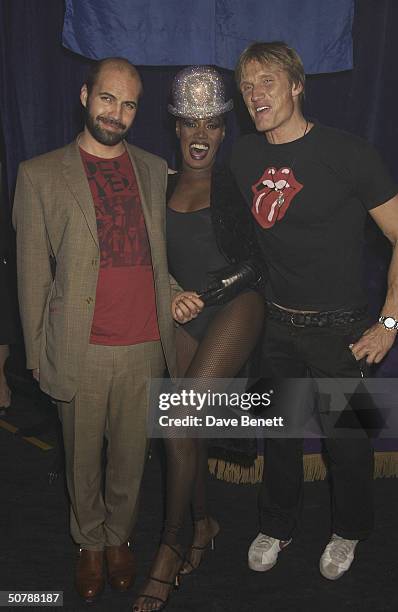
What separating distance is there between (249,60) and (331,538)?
67.3 inches

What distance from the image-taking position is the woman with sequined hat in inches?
95.9

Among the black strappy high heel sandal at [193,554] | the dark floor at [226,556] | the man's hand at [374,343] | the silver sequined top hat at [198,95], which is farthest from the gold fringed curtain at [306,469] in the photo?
the silver sequined top hat at [198,95]

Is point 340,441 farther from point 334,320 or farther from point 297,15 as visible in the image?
point 297,15

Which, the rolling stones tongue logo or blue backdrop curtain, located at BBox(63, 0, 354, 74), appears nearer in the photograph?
the rolling stones tongue logo

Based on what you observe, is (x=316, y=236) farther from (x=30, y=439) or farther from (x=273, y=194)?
(x=30, y=439)

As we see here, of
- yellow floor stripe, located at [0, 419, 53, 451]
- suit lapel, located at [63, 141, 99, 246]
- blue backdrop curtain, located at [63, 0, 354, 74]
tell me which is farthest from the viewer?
yellow floor stripe, located at [0, 419, 53, 451]

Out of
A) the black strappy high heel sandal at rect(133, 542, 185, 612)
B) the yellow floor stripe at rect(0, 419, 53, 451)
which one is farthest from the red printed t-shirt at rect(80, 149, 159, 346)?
the yellow floor stripe at rect(0, 419, 53, 451)

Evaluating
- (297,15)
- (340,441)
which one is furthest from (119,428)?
(297,15)

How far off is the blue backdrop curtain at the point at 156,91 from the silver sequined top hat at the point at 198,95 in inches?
36.7

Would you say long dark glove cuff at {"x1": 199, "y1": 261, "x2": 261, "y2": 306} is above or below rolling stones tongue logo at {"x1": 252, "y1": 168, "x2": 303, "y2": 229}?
below

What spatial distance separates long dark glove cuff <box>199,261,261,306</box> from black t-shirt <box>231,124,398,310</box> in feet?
0.45

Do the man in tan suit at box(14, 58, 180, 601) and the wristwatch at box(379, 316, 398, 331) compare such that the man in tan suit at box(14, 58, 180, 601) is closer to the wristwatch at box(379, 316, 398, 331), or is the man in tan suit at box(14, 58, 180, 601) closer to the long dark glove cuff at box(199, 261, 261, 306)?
the long dark glove cuff at box(199, 261, 261, 306)

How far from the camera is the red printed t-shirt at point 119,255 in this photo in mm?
2326

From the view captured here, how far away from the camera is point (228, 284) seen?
244cm
